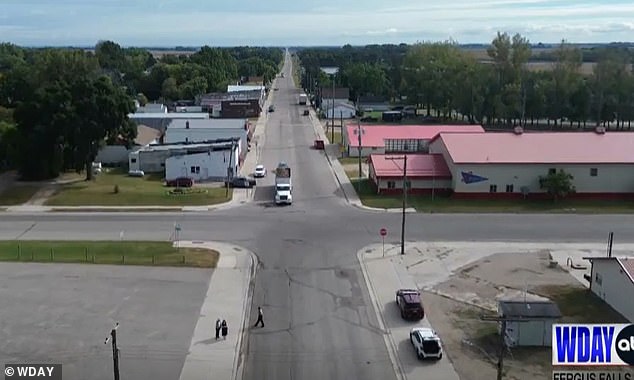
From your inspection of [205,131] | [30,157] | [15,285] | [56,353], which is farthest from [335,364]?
[205,131]

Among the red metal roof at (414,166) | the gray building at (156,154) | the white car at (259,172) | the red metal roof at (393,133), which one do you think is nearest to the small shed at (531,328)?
the red metal roof at (414,166)

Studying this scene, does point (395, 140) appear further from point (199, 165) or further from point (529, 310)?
point (529, 310)

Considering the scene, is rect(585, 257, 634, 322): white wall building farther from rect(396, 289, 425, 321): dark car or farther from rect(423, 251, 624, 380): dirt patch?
rect(396, 289, 425, 321): dark car

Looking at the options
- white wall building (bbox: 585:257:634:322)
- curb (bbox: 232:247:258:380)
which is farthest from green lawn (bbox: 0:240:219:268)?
white wall building (bbox: 585:257:634:322)

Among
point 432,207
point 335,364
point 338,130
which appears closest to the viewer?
point 335,364

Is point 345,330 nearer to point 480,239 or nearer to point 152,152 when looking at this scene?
point 480,239

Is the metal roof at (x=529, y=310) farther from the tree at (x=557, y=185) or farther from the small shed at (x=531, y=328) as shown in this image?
the tree at (x=557, y=185)
